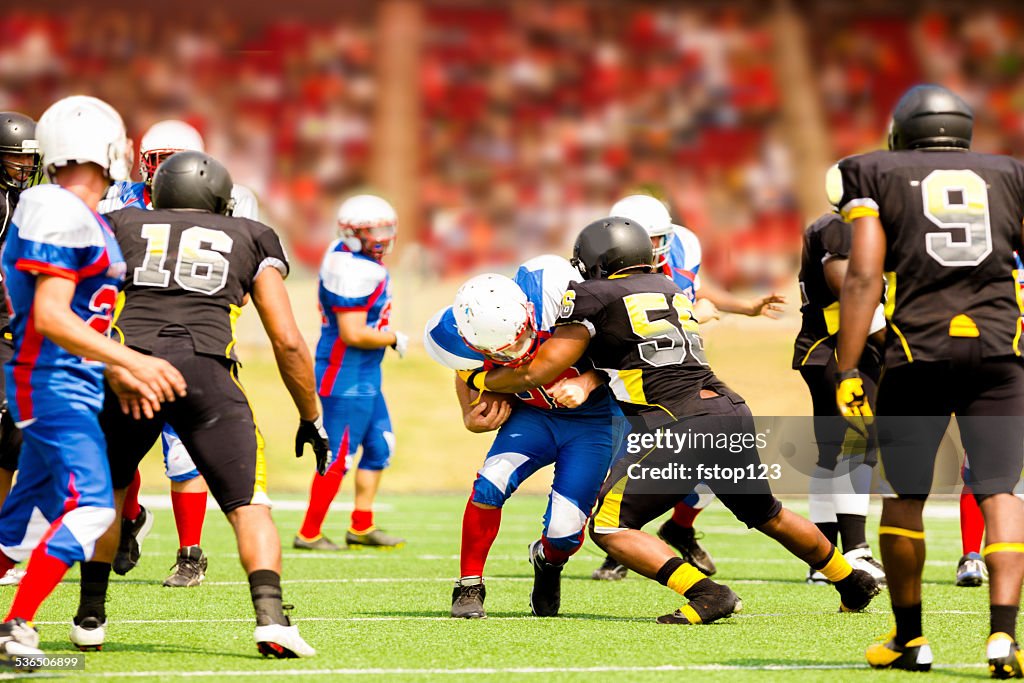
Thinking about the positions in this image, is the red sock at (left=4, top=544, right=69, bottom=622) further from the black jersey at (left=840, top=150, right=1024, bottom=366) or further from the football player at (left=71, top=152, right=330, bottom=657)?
the black jersey at (left=840, top=150, right=1024, bottom=366)

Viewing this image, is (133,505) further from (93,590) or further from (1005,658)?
(1005,658)

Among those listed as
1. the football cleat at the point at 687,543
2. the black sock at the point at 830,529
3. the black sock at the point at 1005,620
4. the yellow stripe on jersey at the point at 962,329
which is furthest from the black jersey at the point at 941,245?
the football cleat at the point at 687,543

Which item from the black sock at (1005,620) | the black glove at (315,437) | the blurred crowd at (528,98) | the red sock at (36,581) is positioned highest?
the blurred crowd at (528,98)

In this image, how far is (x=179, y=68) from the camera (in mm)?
19719

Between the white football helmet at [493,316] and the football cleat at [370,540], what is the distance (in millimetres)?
3433

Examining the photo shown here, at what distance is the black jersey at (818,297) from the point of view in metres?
6.82

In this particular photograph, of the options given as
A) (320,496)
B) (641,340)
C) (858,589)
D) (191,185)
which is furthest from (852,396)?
(320,496)

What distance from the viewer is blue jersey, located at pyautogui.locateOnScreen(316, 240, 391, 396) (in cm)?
898

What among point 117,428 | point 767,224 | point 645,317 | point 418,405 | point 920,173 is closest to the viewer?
point 920,173

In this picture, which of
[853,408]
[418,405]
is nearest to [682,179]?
[418,405]

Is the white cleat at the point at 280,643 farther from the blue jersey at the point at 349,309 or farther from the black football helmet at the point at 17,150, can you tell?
the blue jersey at the point at 349,309

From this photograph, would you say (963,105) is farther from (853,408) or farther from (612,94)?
(612,94)

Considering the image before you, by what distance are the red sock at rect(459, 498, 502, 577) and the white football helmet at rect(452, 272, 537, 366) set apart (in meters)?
0.69

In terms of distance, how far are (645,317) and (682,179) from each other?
14.1m
